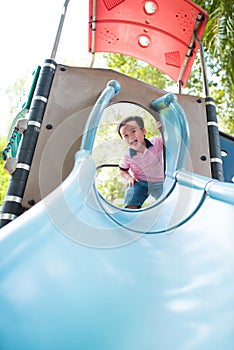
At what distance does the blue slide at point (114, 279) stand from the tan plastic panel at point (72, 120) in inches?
22.0

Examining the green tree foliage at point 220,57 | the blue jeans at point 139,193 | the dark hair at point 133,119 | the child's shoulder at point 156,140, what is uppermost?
the green tree foliage at point 220,57

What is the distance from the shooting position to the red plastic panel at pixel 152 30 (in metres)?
2.59

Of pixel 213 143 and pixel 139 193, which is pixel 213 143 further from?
pixel 139 193

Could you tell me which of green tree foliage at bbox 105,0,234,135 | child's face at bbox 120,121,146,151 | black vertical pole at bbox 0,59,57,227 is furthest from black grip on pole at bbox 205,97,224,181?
green tree foliage at bbox 105,0,234,135

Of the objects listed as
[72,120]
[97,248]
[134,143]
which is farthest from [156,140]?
[97,248]

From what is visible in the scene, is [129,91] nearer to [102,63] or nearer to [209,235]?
[209,235]

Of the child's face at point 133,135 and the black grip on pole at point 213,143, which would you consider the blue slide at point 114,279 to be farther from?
the child's face at point 133,135

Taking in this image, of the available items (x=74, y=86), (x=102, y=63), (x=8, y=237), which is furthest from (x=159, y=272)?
(x=102, y=63)

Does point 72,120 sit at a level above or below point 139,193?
above

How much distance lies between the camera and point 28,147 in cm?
181

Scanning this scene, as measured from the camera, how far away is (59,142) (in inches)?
73.9

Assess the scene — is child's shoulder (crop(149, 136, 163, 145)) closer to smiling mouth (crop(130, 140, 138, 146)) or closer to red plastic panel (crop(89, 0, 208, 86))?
smiling mouth (crop(130, 140, 138, 146))

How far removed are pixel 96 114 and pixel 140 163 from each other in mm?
665

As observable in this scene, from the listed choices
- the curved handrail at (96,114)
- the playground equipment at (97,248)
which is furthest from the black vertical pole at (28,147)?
the curved handrail at (96,114)
